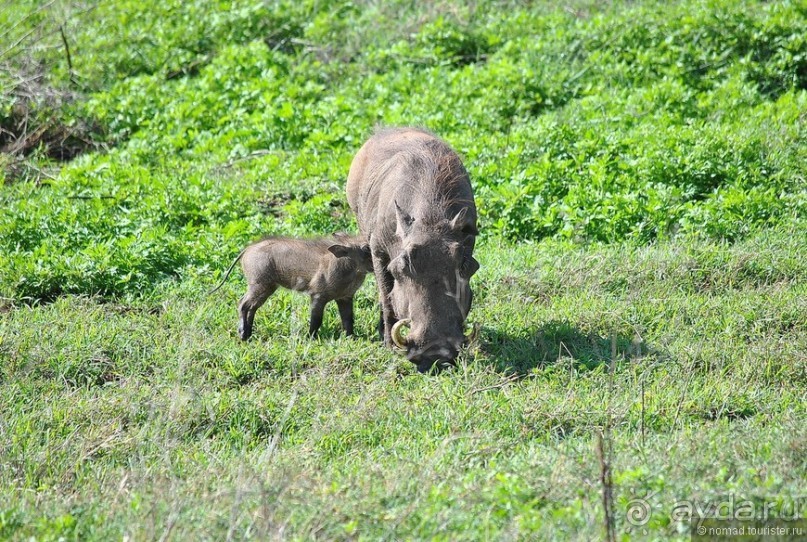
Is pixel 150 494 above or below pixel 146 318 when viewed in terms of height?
above

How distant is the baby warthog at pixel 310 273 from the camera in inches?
255

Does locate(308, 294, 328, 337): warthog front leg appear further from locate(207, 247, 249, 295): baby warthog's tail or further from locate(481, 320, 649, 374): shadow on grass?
locate(481, 320, 649, 374): shadow on grass

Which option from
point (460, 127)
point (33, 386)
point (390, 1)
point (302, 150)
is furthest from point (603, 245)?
point (390, 1)

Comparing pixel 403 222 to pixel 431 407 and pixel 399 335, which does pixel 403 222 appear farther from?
pixel 431 407

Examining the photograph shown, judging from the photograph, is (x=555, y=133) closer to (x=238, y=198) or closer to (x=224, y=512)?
(x=238, y=198)

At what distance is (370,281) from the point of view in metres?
7.49

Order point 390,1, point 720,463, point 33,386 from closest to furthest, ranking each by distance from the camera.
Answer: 1. point 720,463
2. point 33,386
3. point 390,1

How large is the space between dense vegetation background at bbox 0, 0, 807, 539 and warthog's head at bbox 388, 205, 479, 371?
20cm

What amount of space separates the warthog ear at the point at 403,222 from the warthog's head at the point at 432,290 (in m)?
0.02

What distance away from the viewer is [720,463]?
4.20m

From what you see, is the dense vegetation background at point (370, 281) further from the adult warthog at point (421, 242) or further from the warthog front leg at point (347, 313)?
the adult warthog at point (421, 242)

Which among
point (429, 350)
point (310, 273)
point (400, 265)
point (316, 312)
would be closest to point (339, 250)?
point (310, 273)

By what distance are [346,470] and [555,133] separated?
4.92m

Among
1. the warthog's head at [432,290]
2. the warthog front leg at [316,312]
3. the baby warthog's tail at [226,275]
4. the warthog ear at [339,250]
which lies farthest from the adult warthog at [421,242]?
the baby warthog's tail at [226,275]
